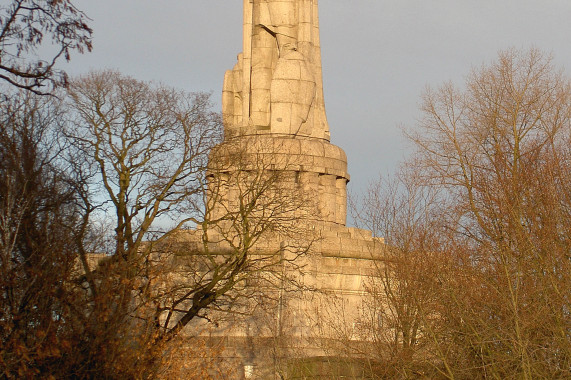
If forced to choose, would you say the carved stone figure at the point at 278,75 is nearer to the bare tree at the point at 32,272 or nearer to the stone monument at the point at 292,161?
→ the stone monument at the point at 292,161

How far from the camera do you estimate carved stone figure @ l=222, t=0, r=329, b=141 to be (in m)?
25.0

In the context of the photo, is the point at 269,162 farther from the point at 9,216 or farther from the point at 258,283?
the point at 9,216

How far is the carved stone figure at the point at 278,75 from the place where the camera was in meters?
25.0

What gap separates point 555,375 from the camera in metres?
15.4

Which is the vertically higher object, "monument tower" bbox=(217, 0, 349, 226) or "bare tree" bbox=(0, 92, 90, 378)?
"monument tower" bbox=(217, 0, 349, 226)

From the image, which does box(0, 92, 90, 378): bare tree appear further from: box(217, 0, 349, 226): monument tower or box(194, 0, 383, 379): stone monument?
box(217, 0, 349, 226): monument tower

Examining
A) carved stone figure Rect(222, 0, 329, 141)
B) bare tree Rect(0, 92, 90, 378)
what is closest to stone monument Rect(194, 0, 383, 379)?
carved stone figure Rect(222, 0, 329, 141)

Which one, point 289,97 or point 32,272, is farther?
point 289,97

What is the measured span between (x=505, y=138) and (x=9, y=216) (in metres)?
15.6

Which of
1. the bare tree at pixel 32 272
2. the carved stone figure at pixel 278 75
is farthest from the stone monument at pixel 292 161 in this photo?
the bare tree at pixel 32 272

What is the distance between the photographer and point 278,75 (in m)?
25.0

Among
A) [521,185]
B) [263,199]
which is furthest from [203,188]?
[521,185]

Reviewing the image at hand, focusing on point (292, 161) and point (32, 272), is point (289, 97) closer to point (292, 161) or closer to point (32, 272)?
point (292, 161)

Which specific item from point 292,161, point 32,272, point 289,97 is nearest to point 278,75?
point 289,97
